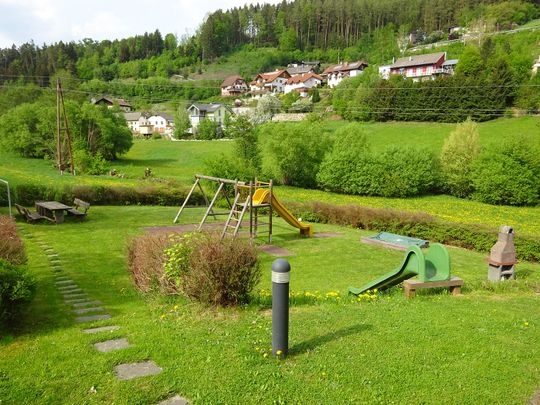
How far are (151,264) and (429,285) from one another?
4.91m

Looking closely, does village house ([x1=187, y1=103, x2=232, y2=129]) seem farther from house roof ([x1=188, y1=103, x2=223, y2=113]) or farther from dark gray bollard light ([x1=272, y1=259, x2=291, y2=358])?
dark gray bollard light ([x1=272, y1=259, x2=291, y2=358])

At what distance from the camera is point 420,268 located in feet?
24.8

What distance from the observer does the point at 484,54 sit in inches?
2702

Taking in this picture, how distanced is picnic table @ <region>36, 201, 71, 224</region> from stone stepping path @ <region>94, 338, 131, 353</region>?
12.9 metres

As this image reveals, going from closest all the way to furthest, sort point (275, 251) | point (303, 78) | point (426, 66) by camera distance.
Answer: point (275, 251), point (426, 66), point (303, 78)

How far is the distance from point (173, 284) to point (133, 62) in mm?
157664

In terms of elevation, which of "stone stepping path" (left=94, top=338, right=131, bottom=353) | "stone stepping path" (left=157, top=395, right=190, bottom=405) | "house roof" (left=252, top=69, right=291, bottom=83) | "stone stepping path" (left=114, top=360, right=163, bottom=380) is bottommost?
"stone stepping path" (left=94, top=338, right=131, bottom=353)

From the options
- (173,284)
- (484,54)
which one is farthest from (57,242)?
(484,54)

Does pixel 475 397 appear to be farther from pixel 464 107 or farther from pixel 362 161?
pixel 464 107

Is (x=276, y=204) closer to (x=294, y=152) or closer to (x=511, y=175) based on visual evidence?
(x=294, y=152)

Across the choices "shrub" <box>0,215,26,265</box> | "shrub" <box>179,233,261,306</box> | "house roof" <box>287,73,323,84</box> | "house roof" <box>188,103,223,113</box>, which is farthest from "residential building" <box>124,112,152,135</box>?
"shrub" <box>179,233,261,306</box>

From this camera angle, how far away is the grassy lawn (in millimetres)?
3898

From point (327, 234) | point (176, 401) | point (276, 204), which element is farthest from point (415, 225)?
point (176, 401)

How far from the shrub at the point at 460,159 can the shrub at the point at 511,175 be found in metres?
1.47
